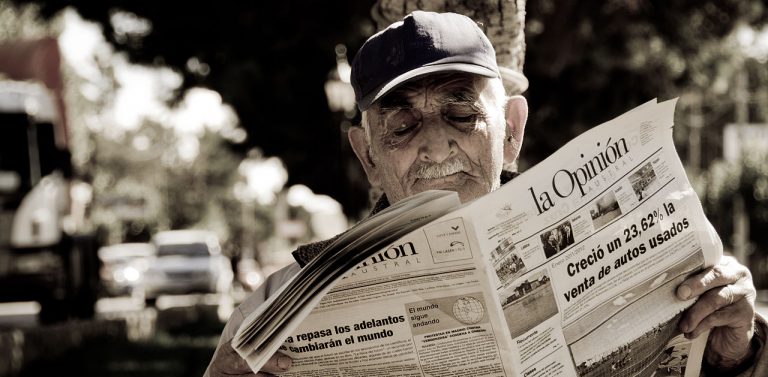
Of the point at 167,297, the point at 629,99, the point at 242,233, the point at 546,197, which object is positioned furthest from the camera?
the point at 242,233

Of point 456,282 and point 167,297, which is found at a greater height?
point 167,297

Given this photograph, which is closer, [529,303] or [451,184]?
[529,303]

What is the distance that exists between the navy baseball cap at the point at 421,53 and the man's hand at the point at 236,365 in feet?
1.62

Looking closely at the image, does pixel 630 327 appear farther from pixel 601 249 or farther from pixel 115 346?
pixel 115 346

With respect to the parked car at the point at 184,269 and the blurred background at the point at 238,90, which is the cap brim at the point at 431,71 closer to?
the blurred background at the point at 238,90

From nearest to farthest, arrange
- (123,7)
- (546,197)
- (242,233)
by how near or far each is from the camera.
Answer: (546,197), (123,7), (242,233)

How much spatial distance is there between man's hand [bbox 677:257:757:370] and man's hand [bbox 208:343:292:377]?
0.67 meters

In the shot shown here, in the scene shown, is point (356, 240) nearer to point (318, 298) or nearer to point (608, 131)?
point (318, 298)

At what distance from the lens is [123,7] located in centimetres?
815

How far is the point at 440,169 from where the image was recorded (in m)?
1.70

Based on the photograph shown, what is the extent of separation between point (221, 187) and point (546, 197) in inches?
2385

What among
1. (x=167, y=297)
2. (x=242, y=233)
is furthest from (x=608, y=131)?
(x=242, y=233)

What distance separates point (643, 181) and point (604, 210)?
0.31 feet

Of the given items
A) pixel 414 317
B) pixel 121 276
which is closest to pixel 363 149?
pixel 414 317
